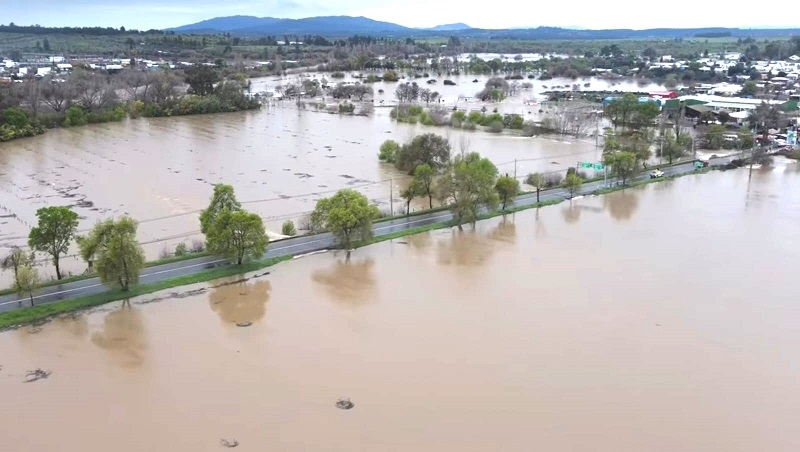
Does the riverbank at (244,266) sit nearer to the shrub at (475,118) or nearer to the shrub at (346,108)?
the shrub at (475,118)

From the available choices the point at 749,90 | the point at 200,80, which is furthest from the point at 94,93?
the point at 749,90

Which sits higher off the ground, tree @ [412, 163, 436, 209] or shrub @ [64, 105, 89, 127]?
shrub @ [64, 105, 89, 127]

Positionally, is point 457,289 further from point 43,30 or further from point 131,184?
point 43,30

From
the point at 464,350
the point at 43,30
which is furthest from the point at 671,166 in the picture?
the point at 43,30

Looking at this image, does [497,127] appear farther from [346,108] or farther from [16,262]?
[16,262]

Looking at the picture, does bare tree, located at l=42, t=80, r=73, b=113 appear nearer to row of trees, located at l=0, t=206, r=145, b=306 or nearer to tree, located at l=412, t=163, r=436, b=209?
row of trees, located at l=0, t=206, r=145, b=306

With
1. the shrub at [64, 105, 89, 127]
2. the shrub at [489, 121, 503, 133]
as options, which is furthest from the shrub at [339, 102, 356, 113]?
the shrub at [64, 105, 89, 127]
